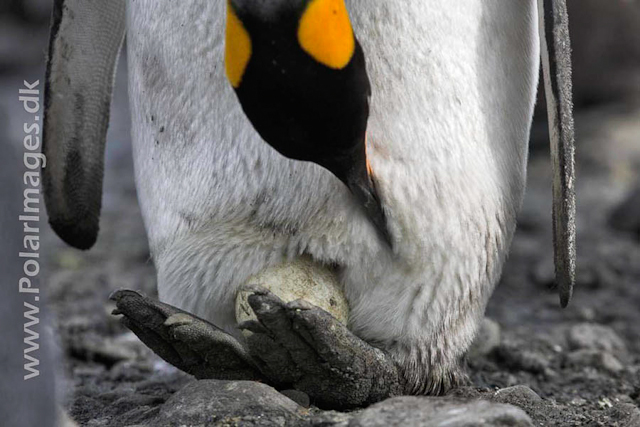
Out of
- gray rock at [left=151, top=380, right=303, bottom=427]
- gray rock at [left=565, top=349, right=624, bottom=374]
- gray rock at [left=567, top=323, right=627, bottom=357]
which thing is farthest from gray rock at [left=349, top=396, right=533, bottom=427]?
gray rock at [left=567, top=323, right=627, bottom=357]

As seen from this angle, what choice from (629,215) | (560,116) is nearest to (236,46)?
(560,116)

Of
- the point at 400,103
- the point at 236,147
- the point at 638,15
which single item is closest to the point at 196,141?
the point at 236,147

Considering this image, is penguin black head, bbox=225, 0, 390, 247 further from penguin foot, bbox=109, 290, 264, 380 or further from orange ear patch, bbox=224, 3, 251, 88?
penguin foot, bbox=109, 290, 264, 380

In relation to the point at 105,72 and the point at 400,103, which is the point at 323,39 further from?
the point at 105,72

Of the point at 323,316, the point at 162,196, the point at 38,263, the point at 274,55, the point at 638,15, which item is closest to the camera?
the point at 38,263

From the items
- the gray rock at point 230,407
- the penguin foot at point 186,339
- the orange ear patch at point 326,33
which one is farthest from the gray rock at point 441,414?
the orange ear patch at point 326,33

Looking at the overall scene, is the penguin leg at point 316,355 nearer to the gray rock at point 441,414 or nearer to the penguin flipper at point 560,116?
the gray rock at point 441,414

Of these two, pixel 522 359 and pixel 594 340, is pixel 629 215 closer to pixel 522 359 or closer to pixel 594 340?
pixel 594 340
